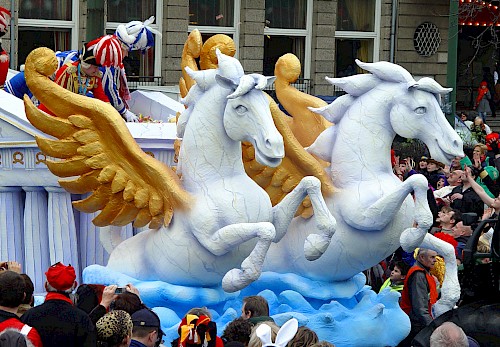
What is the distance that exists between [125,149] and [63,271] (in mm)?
1642

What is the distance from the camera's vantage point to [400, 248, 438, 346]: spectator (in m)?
9.17

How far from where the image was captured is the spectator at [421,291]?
9.17 m

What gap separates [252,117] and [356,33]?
18.6 metres

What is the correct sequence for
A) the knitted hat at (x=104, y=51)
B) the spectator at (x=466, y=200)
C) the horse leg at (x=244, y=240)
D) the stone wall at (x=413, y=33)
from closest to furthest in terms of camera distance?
the horse leg at (x=244, y=240)
the knitted hat at (x=104, y=51)
the spectator at (x=466, y=200)
the stone wall at (x=413, y=33)

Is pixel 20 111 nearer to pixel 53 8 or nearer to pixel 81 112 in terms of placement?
pixel 81 112

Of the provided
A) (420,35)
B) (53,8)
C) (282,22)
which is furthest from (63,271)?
(420,35)

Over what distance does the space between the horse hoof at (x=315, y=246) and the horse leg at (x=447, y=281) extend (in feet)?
2.28

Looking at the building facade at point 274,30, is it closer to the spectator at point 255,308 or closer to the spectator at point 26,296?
the spectator at point 255,308

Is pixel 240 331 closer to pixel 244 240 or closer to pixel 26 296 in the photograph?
pixel 26 296

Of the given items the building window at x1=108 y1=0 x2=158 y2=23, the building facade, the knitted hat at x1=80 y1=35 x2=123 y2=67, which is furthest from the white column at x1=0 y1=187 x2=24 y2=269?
the building window at x1=108 y1=0 x2=158 y2=23

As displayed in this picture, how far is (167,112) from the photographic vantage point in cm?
1163

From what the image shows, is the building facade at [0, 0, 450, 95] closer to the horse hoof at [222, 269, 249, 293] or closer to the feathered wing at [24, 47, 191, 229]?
the feathered wing at [24, 47, 191, 229]

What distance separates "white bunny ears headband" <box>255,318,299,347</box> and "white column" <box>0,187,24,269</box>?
383 cm

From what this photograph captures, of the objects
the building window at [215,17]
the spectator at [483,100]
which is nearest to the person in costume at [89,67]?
the building window at [215,17]
